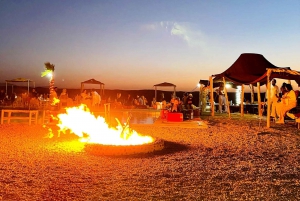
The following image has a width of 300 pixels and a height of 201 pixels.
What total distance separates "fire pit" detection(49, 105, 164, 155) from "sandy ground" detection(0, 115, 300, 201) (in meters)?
0.27

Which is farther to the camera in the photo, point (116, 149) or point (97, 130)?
point (97, 130)

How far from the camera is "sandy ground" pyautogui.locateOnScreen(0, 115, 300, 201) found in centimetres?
463

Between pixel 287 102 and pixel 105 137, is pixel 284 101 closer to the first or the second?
pixel 287 102

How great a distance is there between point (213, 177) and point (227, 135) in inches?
233

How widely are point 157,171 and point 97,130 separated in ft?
13.0

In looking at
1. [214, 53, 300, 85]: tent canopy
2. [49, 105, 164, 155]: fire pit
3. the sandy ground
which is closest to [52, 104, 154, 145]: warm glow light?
[49, 105, 164, 155]: fire pit

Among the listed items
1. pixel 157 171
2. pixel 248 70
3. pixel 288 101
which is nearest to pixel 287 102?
pixel 288 101

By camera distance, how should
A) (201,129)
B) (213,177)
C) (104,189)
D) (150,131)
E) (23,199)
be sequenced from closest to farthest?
(23,199) < (104,189) < (213,177) < (150,131) < (201,129)

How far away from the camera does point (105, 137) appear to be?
9117mm

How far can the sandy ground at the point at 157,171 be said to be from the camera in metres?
4.63

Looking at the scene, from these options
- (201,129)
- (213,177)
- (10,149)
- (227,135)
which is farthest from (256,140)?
(10,149)

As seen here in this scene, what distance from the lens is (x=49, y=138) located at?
10211 millimetres

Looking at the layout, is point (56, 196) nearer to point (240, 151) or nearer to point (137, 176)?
point (137, 176)

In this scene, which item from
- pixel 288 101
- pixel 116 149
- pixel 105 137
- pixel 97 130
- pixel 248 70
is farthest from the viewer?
pixel 248 70
